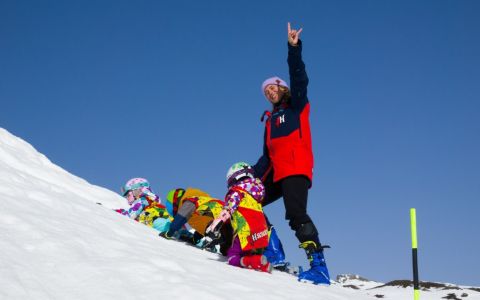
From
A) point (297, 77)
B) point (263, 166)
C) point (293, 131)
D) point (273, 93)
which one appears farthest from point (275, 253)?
point (297, 77)

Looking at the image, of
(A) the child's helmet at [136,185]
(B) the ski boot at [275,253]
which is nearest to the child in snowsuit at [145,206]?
(A) the child's helmet at [136,185]

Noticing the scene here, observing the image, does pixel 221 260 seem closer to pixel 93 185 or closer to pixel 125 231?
pixel 125 231

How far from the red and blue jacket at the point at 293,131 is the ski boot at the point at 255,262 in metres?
0.91

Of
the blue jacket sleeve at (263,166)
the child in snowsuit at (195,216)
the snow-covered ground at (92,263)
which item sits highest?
the blue jacket sleeve at (263,166)

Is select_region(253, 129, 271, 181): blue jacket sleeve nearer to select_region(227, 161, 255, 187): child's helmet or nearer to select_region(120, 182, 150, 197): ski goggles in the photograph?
select_region(227, 161, 255, 187): child's helmet

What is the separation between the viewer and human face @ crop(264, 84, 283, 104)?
6.43m

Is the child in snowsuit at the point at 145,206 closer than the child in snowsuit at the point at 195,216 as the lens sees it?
No

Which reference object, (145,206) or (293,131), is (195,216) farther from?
(293,131)

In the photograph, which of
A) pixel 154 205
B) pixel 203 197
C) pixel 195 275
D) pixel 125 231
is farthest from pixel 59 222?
pixel 154 205

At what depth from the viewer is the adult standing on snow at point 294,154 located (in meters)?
5.50

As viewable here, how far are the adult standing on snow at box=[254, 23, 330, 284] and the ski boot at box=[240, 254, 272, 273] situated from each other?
38 centimetres

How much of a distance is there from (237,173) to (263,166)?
456mm

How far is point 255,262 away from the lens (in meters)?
5.45

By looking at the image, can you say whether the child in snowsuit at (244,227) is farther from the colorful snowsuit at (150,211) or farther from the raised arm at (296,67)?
the colorful snowsuit at (150,211)
